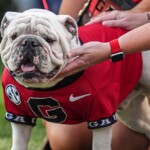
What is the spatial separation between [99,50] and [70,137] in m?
0.79

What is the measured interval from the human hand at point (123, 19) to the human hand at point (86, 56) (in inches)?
12.3

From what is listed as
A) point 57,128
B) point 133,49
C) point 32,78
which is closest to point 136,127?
point 57,128

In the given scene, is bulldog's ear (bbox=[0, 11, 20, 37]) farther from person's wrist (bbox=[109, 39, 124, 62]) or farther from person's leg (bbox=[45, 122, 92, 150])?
person's leg (bbox=[45, 122, 92, 150])

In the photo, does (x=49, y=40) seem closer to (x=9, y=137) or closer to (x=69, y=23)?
(x=69, y=23)

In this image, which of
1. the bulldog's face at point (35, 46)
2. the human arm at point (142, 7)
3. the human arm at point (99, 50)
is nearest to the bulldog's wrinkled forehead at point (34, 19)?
the bulldog's face at point (35, 46)

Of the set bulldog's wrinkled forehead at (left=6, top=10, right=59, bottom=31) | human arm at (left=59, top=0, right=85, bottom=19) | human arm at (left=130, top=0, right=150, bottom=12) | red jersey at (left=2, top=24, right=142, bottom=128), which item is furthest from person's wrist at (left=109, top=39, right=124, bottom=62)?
human arm at (left=59, top=0, right=85, bottom=19)

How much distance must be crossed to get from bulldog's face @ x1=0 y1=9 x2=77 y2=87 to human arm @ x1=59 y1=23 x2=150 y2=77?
0.12 feet

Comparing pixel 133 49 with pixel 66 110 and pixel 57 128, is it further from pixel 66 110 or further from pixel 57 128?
pixel 57 128

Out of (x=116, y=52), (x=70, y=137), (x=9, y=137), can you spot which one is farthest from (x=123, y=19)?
(x=9, y=137)

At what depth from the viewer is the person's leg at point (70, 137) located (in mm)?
2959

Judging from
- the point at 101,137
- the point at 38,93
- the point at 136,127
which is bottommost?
the point at 136,127

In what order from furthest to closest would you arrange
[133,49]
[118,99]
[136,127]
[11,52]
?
[136,127], [118,99], [133,49], [11,52]

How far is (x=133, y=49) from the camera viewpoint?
2.30 metres

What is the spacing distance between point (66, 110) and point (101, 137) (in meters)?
0.16
